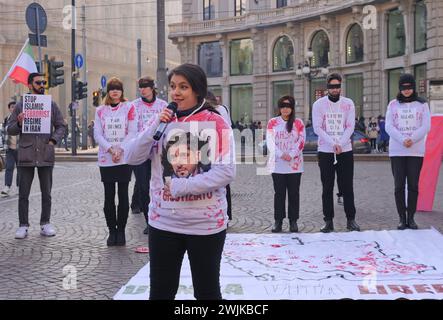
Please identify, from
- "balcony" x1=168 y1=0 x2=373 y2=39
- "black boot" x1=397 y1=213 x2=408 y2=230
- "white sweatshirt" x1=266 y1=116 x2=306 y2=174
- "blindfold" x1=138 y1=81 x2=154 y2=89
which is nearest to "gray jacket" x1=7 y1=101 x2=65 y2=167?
"blindfold" x1=138 y1=81 x2=154 y2=89

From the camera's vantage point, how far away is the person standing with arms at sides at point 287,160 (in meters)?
8.12

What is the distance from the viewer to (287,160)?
8078mm

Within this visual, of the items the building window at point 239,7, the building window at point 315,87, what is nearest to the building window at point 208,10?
the building window at point 239,7

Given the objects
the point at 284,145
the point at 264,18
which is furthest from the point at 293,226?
the point at 264,18

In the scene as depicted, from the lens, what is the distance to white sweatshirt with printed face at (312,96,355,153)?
8016mm

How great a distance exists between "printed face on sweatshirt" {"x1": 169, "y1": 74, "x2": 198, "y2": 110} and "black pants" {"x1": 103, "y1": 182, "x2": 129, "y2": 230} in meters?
3.84

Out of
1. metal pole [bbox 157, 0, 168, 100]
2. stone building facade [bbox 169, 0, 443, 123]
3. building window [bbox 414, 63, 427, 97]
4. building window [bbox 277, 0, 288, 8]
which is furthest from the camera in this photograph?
building window [bbox 277, 0, 288, 8]

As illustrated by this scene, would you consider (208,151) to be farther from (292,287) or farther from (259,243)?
(259,243)

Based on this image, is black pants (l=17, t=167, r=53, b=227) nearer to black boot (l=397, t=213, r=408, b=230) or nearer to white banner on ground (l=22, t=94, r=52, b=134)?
white banner on ground (l=22, t=94, r=52, b=134)

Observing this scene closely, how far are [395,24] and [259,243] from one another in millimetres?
28484

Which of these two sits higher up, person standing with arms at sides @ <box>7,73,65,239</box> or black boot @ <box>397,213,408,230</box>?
person standing with arms at sides @ <box>7,73,65,239</box>

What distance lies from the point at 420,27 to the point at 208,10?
21.1 meters

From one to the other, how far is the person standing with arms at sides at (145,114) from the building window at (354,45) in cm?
3040
